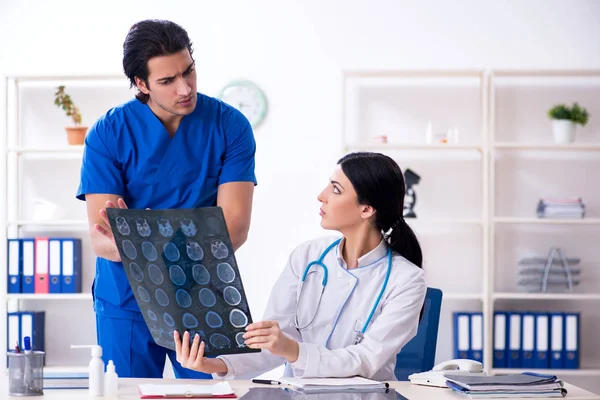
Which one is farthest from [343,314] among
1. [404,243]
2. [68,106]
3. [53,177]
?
[53,177]

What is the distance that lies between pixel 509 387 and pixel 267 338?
475mm

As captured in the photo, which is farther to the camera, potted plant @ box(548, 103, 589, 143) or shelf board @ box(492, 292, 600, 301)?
potted plant @ box(548, 103, 589, 143)

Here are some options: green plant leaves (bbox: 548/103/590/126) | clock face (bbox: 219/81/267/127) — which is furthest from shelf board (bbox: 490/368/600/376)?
clock face (bbox: 219/81/267/127)

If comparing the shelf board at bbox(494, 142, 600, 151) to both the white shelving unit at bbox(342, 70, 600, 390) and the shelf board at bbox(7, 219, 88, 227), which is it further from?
the shelf board at bbox(7, 219, 88, 227)

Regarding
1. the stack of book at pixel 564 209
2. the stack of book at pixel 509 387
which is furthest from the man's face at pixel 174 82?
the stack of book at pixel 564 209

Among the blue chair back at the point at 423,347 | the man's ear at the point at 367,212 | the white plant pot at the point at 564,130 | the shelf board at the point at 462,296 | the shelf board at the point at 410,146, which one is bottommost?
the shelf board at the point at 462,296

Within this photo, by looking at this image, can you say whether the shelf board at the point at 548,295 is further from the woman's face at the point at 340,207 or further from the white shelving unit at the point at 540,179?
the woman's face at the point at 340,207

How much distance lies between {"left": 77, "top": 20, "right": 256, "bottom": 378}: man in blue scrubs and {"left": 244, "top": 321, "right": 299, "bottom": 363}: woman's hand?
1.63 feet

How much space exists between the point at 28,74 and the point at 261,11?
4.08 ft

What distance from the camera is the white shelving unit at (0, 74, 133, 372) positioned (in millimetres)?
4355

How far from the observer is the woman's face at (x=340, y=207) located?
201 cm

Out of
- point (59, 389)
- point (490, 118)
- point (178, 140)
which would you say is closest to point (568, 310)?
point (490, 118)

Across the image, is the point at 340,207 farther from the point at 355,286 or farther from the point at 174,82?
the point at 174,82

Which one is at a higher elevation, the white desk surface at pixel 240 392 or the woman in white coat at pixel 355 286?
the woman in white coat at pixel 355 286
